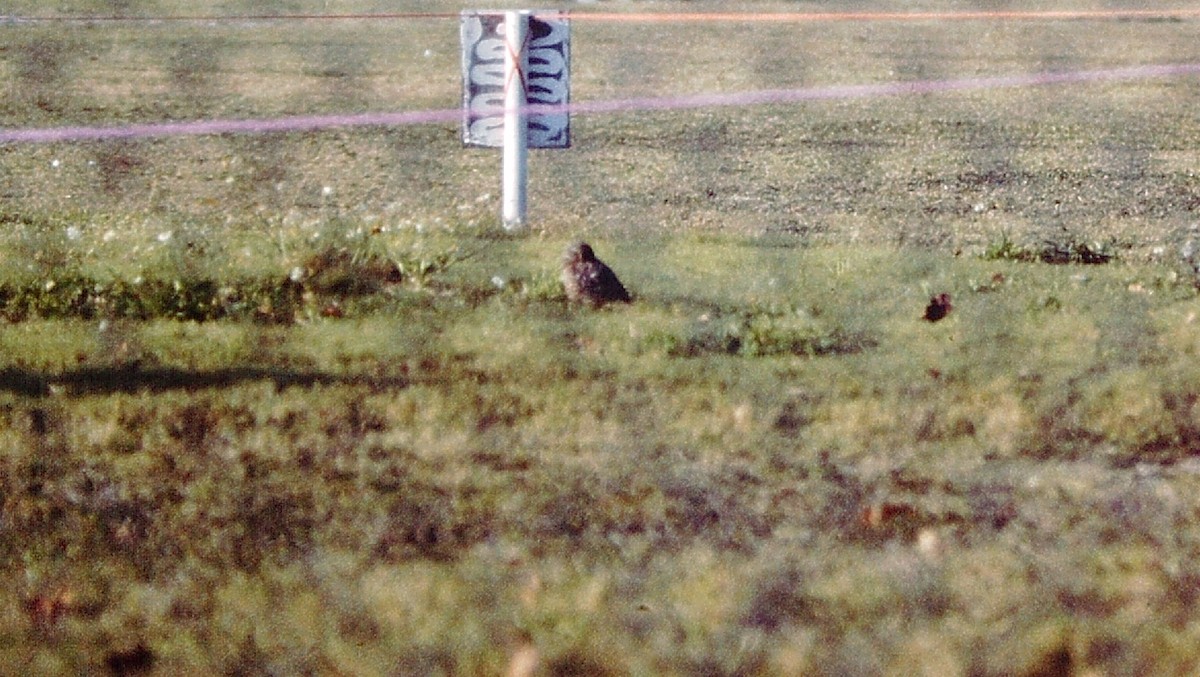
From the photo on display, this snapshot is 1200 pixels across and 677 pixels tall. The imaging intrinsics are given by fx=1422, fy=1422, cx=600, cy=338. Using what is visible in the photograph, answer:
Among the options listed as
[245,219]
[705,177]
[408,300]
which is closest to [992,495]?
[408,300]

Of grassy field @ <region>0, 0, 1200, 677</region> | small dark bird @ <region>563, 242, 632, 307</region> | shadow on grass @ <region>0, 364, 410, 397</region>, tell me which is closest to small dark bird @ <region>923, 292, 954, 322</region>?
grassy field @ <region>0, 0, 1200, 677</region>

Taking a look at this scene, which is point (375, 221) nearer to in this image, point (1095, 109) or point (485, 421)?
point (485, 421)

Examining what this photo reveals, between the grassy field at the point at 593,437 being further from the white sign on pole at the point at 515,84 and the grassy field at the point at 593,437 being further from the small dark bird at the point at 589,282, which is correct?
the white sign on pole at the point at 515,84

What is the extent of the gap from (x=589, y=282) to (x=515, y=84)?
1.39 m

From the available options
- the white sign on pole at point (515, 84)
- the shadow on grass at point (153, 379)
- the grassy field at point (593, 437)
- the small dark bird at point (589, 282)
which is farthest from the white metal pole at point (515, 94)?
the shadow on grass at point (153, 379)

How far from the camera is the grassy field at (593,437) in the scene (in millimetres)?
2352

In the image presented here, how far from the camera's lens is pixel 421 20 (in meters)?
16.1

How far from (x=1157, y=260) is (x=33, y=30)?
39.2 feet

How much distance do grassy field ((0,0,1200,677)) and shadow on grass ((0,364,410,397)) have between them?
0.04 feet

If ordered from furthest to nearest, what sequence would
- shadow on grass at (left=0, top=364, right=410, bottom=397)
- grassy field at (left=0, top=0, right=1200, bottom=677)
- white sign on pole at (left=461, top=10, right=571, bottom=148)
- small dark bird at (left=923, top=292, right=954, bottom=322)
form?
white sign on pole at (left=461, top=10, right=571, bottom=148) → small dark bird at (left=923, top=292, right=954, bottom=322) → shadow on grass at (left=0, top=364, right=410, bottom=397) → grassy field at (left=0, top=0, right=1200, bottom=677)

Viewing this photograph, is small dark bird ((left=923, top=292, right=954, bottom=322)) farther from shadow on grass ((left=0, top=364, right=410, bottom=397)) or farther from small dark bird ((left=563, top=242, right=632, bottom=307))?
shadow on grass ((left=0, top=364, right=410, bottom=397))

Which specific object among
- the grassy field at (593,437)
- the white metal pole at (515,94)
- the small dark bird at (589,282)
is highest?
the white metal pole at (515,94)

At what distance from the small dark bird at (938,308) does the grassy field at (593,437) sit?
4cm

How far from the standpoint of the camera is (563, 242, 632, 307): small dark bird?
447cm
